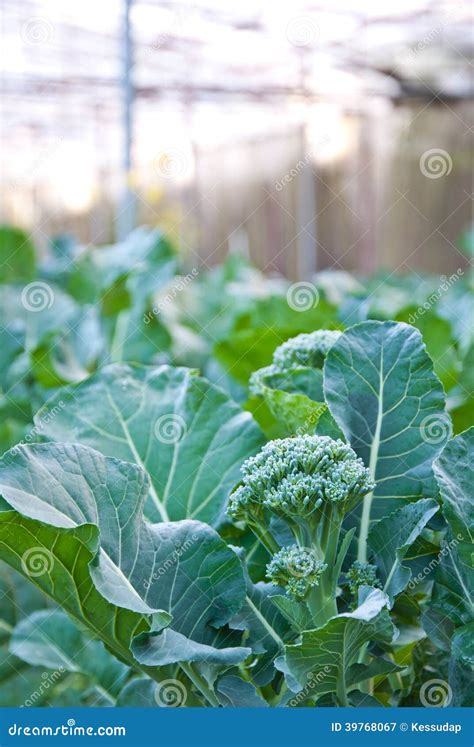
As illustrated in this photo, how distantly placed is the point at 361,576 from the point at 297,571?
95 millimetres

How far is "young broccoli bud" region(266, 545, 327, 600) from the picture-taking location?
0.82 metres

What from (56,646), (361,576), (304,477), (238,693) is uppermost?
(304,477)

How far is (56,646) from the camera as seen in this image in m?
1.41

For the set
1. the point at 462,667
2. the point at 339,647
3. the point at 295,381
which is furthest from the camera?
the point at 295,381

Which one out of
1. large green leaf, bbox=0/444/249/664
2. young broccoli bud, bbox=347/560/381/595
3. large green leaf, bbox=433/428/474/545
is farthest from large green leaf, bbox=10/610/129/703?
large green leaf, bbox=433/428/474/545

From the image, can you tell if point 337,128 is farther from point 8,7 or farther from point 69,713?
point 69,713

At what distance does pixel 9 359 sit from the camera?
215cm

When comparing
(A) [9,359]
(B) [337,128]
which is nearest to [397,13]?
(B) [337,128]

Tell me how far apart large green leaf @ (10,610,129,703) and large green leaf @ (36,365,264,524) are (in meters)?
0.38

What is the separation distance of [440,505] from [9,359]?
1470mm

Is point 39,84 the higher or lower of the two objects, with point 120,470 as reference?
higher

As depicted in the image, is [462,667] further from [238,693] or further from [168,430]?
[168,430]

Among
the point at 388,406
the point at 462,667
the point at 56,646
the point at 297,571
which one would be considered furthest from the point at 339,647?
the point at 56,646

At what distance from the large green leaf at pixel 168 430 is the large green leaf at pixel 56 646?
14.8 inches
